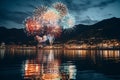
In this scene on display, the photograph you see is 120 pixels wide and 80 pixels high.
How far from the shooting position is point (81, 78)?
5200 centimetres

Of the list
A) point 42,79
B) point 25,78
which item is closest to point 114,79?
point 42,79

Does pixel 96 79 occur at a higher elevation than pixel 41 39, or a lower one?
lower

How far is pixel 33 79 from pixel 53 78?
3.94 m

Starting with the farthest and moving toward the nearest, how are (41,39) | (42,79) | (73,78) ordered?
(41,39) < (73,78) < (42,79)

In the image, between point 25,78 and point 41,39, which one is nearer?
point 25,78

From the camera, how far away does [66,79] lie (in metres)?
48.9

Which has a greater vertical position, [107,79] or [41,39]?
[41,39]

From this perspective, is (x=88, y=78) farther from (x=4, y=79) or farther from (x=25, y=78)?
(x=4, y=79)

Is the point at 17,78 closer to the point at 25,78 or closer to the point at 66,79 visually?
the point at 25,78

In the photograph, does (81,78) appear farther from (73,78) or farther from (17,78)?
(17,78)

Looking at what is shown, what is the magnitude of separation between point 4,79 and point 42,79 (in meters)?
8.28

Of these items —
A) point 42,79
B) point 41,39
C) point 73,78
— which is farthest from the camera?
point 41,39

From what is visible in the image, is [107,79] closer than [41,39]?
Yes

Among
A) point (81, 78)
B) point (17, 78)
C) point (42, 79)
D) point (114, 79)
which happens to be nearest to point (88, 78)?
point (81, 78)
